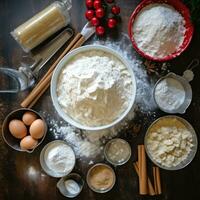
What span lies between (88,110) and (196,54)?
518mm

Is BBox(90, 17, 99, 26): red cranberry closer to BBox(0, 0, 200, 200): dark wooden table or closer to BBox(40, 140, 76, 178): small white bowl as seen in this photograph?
BBox(0, 0, 200, 200): dark wooden table

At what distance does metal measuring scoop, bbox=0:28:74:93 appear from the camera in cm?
138

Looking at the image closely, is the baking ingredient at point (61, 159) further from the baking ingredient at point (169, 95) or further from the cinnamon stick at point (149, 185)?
the baking ingredient at point (169, 95)

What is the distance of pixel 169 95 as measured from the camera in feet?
4.45

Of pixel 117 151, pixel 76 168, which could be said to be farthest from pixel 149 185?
pixel 76 168

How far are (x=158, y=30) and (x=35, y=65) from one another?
52 centimetres

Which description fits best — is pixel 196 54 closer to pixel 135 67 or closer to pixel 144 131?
pixel 135 67

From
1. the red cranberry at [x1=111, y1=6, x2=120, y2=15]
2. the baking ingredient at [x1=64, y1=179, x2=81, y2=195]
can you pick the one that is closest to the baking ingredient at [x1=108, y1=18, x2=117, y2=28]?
the red cranberry at [x1=111, y1=6, x2=120, y2=15]

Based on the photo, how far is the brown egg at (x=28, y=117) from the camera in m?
1.33

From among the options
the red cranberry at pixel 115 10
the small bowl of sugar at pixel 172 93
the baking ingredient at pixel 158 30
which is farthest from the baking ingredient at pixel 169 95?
the red cranberry at pixel 115 10

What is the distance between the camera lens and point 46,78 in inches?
54.3

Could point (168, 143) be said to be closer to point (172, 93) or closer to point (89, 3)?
point (172, 93)

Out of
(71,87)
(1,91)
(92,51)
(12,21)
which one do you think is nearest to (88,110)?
(71,87)

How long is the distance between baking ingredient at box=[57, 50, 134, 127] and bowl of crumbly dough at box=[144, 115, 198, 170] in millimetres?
179
